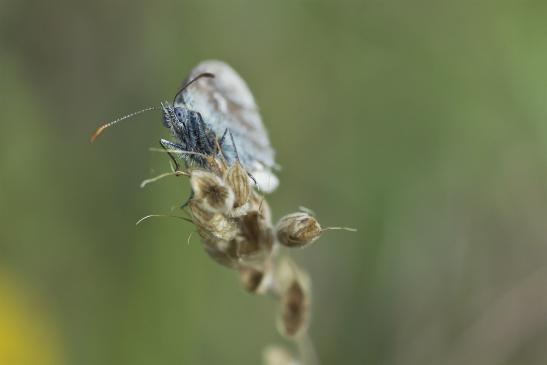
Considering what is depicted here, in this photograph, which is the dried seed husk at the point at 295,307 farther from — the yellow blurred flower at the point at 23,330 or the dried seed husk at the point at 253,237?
the yellow blurred flower at the point at 23,330

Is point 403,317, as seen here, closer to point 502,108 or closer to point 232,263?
point 502,108

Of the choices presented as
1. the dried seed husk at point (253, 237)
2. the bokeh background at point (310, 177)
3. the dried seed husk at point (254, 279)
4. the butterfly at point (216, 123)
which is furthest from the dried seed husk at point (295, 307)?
the bokeh background at point (310, 177)

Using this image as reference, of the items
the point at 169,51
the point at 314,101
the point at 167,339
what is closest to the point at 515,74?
the point at 314,101

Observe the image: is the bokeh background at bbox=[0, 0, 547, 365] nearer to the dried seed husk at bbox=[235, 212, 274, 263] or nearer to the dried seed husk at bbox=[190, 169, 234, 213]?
the dried seed husk at bbox=[235, 212, 274, 263]

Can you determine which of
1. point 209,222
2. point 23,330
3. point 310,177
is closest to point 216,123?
point 209,222

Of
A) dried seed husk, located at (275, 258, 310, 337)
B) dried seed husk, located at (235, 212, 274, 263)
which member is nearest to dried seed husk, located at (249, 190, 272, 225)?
dried seed husk, located at (235, 212, 274, 263)

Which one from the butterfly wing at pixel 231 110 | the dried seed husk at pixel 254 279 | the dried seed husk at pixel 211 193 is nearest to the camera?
the dried seed husk at pixel 211 193
